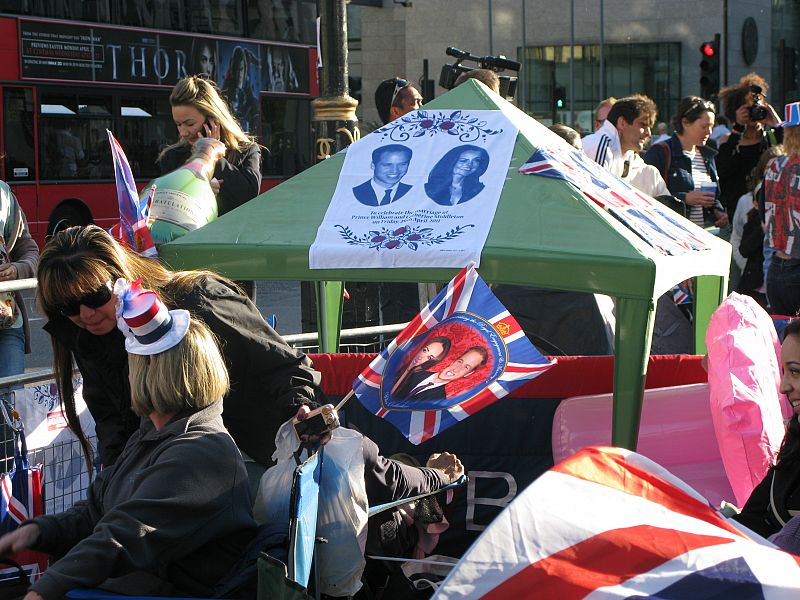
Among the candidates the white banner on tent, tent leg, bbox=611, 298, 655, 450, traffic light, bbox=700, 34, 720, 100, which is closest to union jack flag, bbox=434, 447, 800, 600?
tent leg, bbox=611, 298, 655, 450

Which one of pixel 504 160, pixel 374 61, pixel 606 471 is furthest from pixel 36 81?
pixel 374 61

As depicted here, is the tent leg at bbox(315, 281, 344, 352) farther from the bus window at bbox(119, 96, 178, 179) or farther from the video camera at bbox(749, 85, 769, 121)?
the bus window at bbox(119, 96, 178, 179)

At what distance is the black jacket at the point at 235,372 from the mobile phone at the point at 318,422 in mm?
444

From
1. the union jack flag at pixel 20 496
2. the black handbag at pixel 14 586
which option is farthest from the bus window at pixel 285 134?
the black handbag at pixel 14 586

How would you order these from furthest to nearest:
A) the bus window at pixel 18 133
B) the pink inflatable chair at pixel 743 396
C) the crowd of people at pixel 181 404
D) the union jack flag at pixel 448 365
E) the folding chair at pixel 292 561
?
the bus window at pixel 18 133, the pink inflatable chair at pixel 743 396, the union jack flag at pixel 448 365, the crowd of people at pixel 181 404, the folding chair at pixel 292 561

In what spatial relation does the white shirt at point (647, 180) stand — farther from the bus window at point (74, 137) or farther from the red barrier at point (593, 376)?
the bus window at point (74, 137)

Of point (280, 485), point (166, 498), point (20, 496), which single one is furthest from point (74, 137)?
point (166, 498)

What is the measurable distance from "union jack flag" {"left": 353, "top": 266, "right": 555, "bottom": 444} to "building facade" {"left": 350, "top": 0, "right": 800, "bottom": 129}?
38086 millimetres

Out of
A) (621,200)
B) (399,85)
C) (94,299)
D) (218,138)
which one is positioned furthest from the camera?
(399,85)

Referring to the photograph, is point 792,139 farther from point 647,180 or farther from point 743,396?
point 743,396

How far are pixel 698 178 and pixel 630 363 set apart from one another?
5201 mm

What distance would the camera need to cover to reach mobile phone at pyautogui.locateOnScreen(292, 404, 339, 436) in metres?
3.48

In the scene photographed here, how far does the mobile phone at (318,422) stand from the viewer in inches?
→ 137

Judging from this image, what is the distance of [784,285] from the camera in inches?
269
